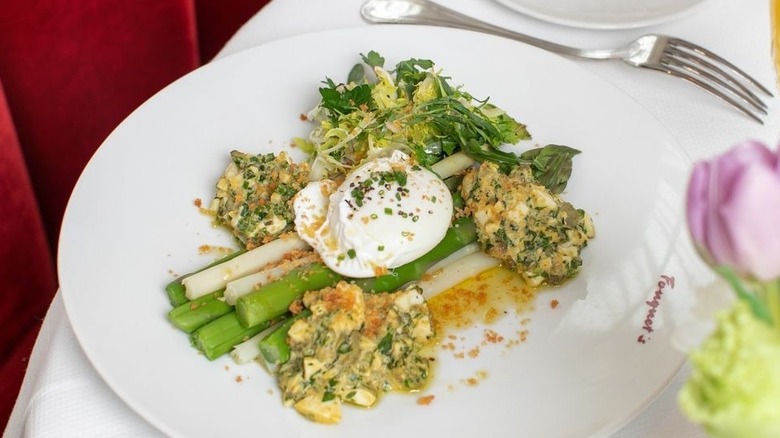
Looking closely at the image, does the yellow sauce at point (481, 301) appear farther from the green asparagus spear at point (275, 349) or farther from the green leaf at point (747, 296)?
the green leaf at point (747, 296)

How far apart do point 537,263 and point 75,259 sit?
1.23m

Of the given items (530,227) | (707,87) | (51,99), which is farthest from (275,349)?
(51,99)

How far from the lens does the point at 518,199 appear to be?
241 centimetres

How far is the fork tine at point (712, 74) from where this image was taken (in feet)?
A: 8.75

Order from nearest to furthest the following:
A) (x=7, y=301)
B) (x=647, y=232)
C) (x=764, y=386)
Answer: (x=764, y=386)
(x=647, y=232)
(x=7, y=301)

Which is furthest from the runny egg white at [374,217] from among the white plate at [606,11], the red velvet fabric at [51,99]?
the red velvet fabric at [51,99]

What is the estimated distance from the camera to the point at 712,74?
275 centimetres

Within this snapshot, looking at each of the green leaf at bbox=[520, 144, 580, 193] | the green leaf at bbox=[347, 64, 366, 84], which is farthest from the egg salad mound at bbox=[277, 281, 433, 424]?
the green leaf at bbox=[347, 64, 366, 84]

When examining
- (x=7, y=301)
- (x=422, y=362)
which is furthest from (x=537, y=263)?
(x=7, y=301)

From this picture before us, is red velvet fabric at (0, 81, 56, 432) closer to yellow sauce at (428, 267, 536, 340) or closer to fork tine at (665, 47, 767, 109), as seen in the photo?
yellow sauce at (428, 267, 536, 340)

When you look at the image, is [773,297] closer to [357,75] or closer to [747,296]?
[747,296]

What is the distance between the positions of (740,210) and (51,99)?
357 centimetres

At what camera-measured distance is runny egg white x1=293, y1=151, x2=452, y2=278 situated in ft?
7.81

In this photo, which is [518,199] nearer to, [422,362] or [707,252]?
[422,362]
